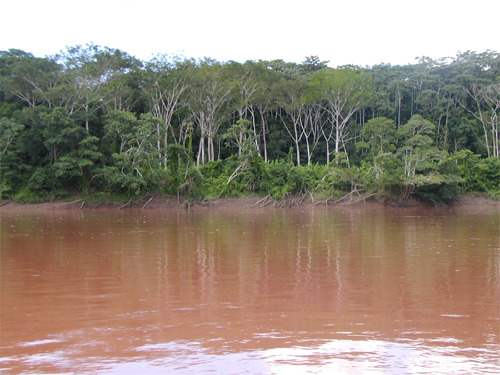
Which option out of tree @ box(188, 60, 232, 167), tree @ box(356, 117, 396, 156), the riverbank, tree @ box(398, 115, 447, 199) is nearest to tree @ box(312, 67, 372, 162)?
tree @ box(356, 117, 396, 156)

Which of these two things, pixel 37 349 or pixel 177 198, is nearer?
pixel 37 349

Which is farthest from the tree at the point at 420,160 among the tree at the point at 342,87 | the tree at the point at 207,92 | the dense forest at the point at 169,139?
the tree at the point at 207,92

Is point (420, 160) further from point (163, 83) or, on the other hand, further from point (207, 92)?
point (163, 83)

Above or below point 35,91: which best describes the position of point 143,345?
below

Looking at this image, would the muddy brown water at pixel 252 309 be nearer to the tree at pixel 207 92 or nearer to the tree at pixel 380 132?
the tree at pixel 380 132

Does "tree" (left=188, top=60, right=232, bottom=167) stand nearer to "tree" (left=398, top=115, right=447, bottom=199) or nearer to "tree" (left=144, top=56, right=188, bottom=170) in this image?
"tree" (left=144, top=56, right=188, bottom=170)

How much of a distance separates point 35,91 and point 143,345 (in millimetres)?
29179

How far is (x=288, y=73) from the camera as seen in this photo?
44781mm

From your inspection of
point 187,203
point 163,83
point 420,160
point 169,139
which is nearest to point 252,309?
point 187,203

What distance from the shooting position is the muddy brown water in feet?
14.0

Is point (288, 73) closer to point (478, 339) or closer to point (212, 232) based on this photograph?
point (212, 232)

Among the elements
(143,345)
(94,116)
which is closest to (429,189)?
(94,116)

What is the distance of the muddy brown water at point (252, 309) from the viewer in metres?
4.27

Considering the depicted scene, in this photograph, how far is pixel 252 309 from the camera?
5879 millimetres
